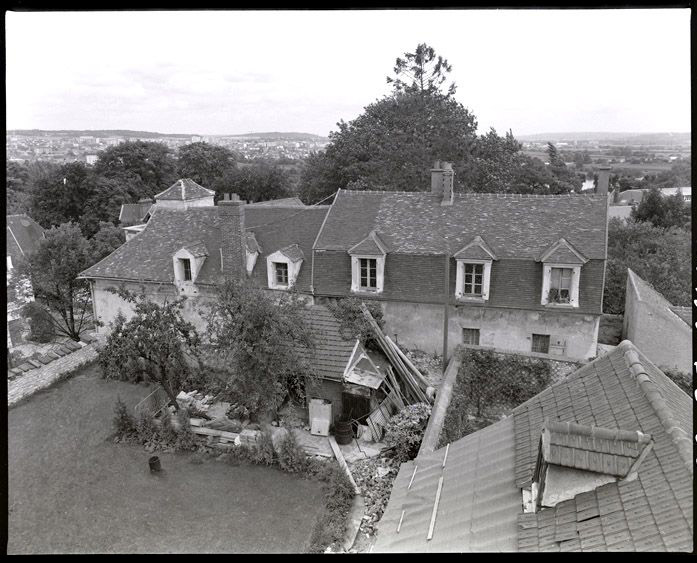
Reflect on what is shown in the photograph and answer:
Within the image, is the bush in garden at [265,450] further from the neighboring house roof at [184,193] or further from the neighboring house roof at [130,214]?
the neighboring house roof at [130,214]

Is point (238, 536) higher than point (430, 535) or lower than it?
lower

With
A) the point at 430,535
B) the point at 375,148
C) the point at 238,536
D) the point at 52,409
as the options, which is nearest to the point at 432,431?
the point at 238,536

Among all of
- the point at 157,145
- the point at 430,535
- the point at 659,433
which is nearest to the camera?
the point at 659,433

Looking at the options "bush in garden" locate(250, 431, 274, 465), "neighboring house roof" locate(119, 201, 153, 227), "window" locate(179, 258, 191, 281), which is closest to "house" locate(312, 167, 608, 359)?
"window" locate(179, 258, 191, 281)

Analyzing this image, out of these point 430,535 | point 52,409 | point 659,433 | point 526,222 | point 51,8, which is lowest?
point 52,409

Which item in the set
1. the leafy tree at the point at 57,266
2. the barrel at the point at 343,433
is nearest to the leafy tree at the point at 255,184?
the leafy tree at the point at 57,266

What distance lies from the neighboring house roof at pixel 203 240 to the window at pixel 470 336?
624 centimetres

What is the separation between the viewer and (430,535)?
259 inches

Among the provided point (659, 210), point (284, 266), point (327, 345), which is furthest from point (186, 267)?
point (659, 210)

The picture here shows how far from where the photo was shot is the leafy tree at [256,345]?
557 inches

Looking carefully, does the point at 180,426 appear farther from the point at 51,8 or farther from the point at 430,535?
the point at 51,8

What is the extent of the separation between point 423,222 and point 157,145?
4829 cm

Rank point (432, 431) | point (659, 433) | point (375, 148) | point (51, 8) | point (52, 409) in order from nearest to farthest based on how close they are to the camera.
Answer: point (51, 8) → point (659, 433) → point (432, 431) → point (52, 409) → point (375, 148)

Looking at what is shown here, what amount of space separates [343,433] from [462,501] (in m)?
8.03
